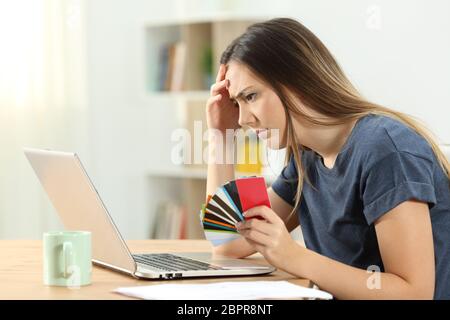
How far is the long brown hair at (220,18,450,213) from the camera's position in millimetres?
1553

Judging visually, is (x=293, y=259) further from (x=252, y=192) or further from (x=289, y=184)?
(x=289, y=184)

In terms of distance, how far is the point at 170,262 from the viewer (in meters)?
1.50

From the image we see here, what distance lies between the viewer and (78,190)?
138 cm

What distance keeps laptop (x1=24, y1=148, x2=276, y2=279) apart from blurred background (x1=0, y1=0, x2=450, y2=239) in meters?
1.73

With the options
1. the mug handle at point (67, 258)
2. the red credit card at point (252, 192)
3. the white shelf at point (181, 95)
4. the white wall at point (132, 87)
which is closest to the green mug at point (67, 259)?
the mug handle at point (67, 258)

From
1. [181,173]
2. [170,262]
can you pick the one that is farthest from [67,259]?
[181,173]

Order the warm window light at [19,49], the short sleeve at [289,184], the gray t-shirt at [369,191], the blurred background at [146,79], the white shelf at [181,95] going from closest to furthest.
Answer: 1. the gray t-shirt at [369,191]
2. the short sleeve at [289,184]
3. the blurred background at [146,79]
4. the warm window light at [19,49]
5. the white shelf at [181,95]

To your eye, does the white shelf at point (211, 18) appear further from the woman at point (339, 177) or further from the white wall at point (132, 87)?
the woman at point (339, 177)

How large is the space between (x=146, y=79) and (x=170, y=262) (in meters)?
2.46

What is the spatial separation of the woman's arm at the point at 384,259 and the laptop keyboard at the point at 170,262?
12 cm

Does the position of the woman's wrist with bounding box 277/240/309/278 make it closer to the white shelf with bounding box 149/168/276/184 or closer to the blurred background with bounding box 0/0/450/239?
the blurred background with bounding box 0/0/450/239

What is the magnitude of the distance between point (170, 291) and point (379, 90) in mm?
2262

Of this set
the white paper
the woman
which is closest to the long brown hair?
the woman

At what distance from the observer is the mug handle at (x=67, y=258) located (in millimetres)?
1272
